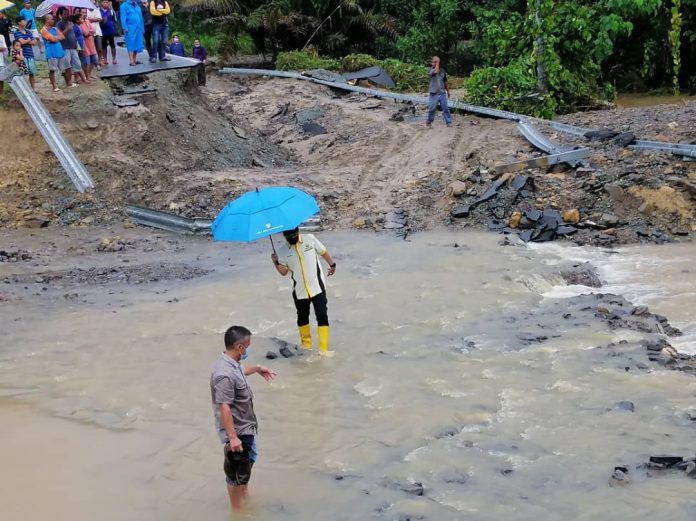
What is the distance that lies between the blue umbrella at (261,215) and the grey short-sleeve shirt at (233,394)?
1973mm

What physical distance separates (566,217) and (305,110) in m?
10.1

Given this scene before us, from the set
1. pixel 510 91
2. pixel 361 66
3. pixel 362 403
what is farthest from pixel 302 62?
pixel 362 403

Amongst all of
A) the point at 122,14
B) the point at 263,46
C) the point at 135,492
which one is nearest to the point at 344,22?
the point at 263,46

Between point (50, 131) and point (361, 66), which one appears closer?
point (50, 131)

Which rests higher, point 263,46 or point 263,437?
point 263,46

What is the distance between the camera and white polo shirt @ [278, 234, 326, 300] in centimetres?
841

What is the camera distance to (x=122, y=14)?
709 inches

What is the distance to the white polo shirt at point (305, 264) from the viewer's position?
8406 millimetres

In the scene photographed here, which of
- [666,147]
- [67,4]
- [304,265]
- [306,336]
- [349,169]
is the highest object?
[67,4]

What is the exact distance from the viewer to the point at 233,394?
18.0 ft

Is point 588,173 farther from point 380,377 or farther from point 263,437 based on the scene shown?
point 263,437

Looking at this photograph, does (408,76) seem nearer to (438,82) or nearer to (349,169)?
(438,82)

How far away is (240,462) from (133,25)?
14.5m

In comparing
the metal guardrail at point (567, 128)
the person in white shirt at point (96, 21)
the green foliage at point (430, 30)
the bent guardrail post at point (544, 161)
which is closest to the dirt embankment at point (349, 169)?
the bent guardrail post at point (544, 161)
